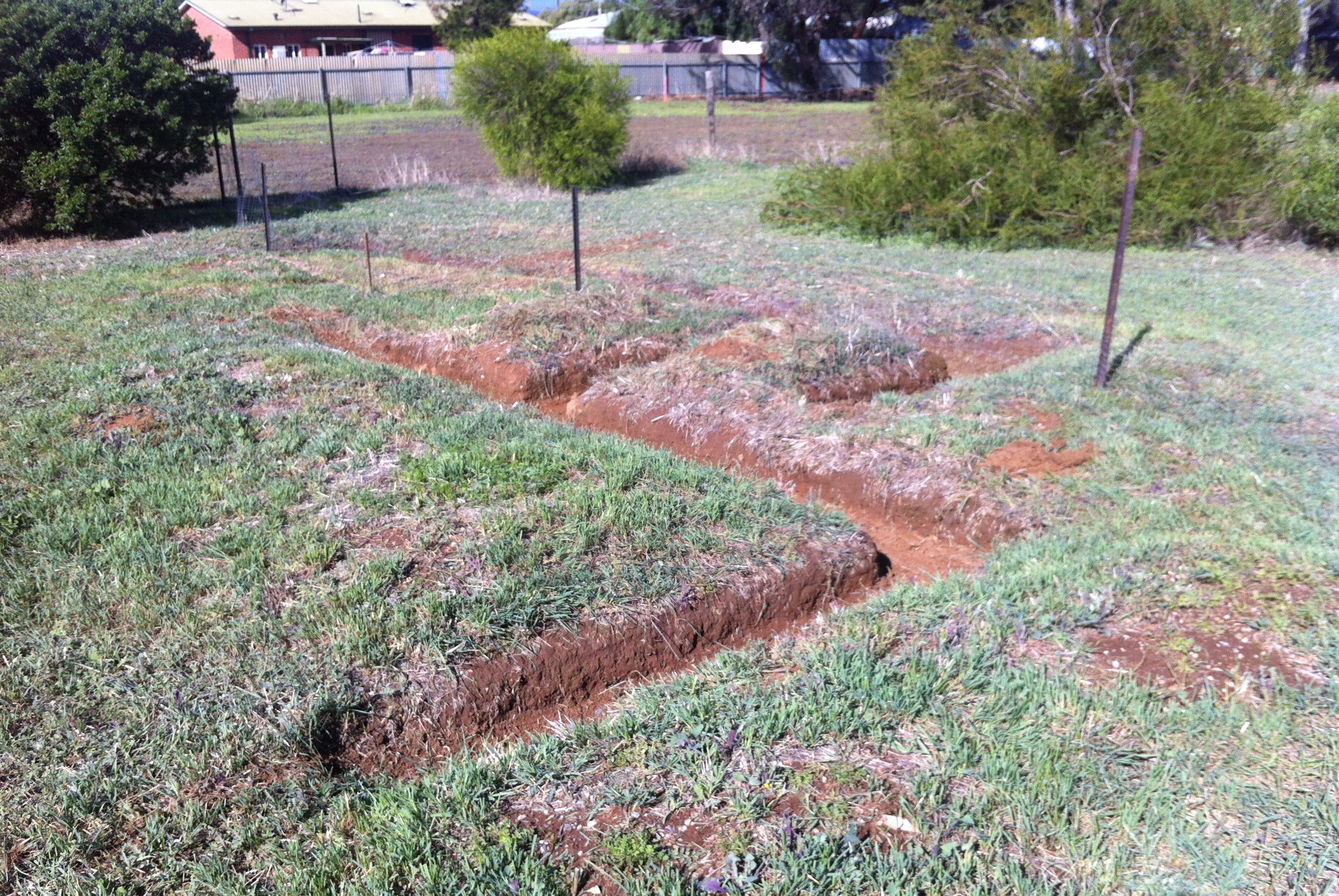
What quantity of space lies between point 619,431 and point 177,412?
8.77 ft

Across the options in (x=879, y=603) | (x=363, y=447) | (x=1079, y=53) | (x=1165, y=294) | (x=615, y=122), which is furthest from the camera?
(x=615, y=122)

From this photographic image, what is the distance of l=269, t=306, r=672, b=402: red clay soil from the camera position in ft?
23.9

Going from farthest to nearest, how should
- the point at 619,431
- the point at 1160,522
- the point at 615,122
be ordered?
1. the point at 615,122
2. the point at 619,431
3. the point at 1160,522

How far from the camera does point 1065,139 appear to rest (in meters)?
12.8

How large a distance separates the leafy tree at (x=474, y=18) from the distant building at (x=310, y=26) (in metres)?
0.93

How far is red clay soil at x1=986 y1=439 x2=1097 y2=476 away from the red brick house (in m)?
48.6

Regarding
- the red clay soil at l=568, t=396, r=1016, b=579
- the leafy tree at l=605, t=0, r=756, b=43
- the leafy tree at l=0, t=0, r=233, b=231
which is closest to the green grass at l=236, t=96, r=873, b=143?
the leafy tree at l=605, t=0, r=756, b=43

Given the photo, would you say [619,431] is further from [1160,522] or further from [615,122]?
[615,122]

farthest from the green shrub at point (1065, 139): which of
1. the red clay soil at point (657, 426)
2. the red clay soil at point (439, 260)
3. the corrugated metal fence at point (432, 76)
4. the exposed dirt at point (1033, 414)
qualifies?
the corrugated metal fence at point (432, 76)

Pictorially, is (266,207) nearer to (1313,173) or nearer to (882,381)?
(882,381)

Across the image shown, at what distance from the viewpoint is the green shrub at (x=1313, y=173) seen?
10789mm

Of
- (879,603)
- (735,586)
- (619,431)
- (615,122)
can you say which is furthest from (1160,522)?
(615,122)

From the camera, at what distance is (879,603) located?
4199 millimetres

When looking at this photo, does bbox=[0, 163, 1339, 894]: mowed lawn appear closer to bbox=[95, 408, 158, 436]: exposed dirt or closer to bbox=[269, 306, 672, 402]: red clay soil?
bbox=[95, 408, 158, 436]: exposed dirt
